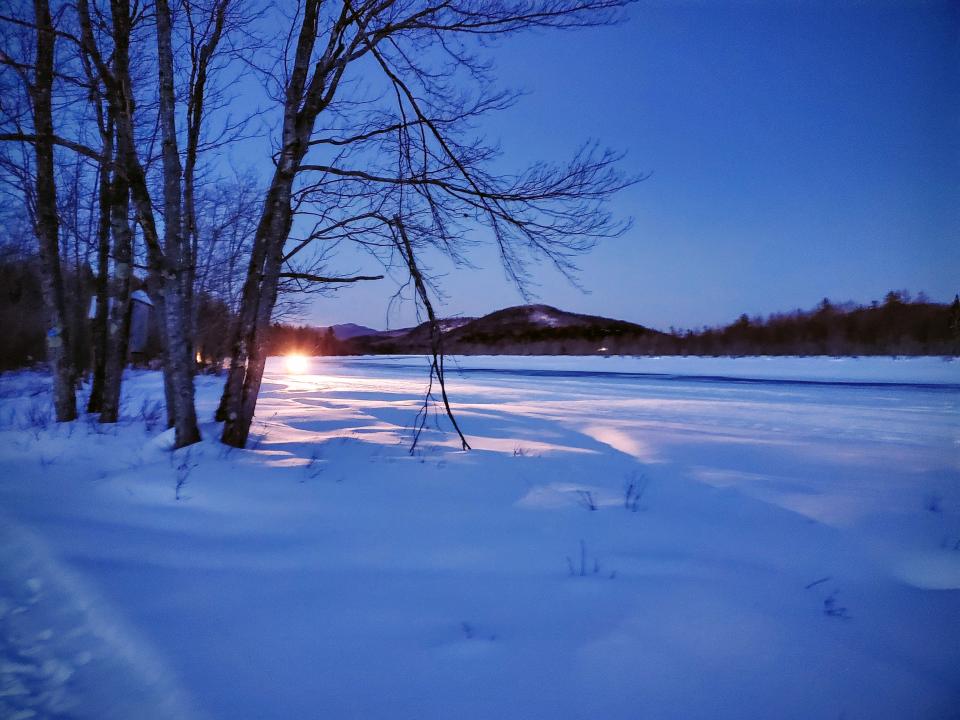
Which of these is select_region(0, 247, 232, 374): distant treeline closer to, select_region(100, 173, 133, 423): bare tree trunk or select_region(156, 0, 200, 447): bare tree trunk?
select_region(100, 173, 133, 423): bare tree trunk

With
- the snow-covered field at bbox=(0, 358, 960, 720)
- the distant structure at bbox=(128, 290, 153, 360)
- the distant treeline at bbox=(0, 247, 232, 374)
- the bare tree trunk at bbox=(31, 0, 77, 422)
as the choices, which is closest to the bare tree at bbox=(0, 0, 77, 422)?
the bare tree trunk at bbox=(31, 0, 77, 422)

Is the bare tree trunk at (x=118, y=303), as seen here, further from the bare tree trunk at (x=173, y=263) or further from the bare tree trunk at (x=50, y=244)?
the bare tree trunk at (x=173, y=263)

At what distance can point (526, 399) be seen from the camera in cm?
1332

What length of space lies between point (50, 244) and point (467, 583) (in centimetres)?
819

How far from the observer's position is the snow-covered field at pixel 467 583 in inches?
73.6

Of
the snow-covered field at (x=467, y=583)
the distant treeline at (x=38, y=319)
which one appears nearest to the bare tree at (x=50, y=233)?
the snow-covered field at (x=467, y=583)

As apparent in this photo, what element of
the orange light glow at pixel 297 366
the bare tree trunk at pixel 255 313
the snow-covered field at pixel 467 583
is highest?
the bare tree trunk at pixel 255 313

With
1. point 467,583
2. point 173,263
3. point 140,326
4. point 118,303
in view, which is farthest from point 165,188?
point 140,326

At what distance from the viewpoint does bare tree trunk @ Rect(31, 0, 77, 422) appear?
695cm

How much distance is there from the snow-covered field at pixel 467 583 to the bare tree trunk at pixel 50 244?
171 cm

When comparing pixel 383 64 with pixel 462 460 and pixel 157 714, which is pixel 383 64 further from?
pixel 157 714

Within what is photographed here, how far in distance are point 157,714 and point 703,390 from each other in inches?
627

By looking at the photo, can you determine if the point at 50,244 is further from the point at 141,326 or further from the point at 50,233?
the point at 141,326

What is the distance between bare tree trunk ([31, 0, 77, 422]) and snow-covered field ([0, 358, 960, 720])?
67.4 inches
